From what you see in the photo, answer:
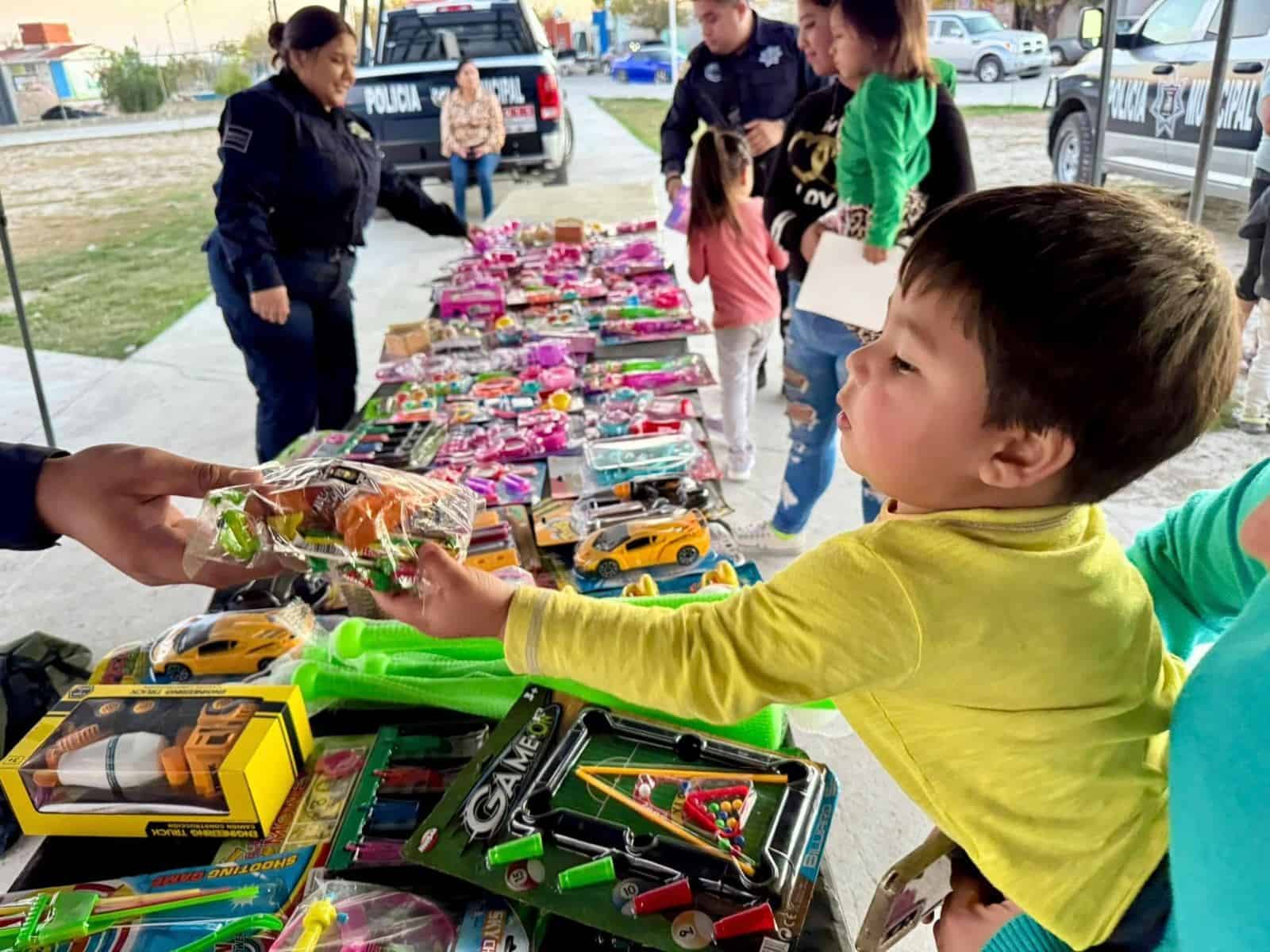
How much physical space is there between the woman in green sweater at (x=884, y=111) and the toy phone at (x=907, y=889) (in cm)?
186

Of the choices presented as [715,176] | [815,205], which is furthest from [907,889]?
[715,176]

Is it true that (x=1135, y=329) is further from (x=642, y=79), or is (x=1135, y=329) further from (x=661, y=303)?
(x=642, y=79)

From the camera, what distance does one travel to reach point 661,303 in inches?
147

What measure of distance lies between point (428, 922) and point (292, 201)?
2.75m

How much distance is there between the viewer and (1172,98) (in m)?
5.99

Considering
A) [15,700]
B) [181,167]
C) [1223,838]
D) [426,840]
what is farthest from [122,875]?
[181,167]

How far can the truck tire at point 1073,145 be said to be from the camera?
700cm

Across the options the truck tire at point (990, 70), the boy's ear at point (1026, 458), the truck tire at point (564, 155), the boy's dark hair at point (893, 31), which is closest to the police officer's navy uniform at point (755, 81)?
the boy's dark hair at point (893, 31)

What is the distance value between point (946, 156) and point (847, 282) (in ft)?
1.46

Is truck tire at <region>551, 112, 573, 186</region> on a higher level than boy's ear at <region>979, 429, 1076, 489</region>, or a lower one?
lower

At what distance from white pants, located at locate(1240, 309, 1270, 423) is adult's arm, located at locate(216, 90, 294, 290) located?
4.19m

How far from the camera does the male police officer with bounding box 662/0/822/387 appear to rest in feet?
13.7

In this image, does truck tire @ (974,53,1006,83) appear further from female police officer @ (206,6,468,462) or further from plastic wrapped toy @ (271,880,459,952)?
plastic wrapped toy @ (271,880,459,952)

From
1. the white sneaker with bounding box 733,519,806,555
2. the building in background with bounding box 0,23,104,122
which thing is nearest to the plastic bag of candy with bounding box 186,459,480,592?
the white sneaker with bounding box 733,519,806,555
